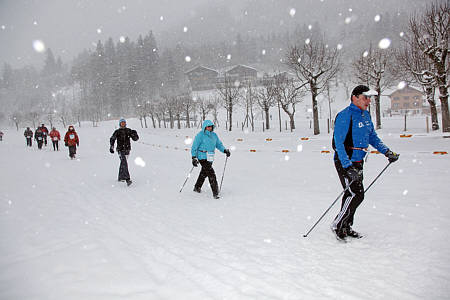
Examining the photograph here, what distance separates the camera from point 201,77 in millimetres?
87625

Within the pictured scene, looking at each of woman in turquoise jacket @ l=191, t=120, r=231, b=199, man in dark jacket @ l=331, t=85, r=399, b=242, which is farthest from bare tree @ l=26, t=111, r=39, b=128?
man in dark jacket @ l=331, t=85, r=399, b=242

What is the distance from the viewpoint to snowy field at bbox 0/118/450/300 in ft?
10.0

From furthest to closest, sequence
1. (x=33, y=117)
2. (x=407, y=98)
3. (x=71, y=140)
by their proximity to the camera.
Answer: (x=33, y=117) < (x=407, y=98) < (x=71, y=140)

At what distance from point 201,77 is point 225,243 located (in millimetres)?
87199

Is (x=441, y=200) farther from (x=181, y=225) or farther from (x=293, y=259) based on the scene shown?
(x=181, y=225)

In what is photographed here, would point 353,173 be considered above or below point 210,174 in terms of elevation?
above

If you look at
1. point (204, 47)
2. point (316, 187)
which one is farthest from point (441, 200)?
point (204, 47)

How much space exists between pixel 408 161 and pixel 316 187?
18.5 ft

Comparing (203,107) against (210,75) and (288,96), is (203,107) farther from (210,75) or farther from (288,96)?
(210,75)

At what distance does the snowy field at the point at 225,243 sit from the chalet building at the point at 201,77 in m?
79.9

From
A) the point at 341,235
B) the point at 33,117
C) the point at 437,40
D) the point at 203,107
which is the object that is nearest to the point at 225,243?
the point at 341,235

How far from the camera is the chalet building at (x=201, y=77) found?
281 ft

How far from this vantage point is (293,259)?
3662 millimetres

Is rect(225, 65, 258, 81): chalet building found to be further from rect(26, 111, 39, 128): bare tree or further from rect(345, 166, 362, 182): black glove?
rect(345, 166, 362, 182): black glove
